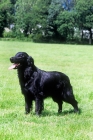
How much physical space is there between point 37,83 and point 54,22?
2409 inches

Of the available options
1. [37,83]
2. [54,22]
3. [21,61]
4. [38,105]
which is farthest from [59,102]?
[54,22]

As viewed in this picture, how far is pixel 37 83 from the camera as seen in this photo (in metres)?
6.75

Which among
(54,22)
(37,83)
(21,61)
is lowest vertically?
(37,83)

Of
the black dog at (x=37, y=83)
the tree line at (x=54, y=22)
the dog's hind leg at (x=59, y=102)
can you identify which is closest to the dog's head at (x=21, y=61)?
the black dog at (x=37, y=83)

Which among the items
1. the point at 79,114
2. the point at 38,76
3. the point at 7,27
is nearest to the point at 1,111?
the point at 38,76

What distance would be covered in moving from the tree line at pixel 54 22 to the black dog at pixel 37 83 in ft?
190

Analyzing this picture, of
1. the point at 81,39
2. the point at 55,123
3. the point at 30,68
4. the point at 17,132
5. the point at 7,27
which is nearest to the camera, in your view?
the point at 17,132

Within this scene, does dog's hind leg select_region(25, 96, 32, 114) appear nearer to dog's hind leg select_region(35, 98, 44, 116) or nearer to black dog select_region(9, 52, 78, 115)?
black dog select_region(9, 52, 78, 115)

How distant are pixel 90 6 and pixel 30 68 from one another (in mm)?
63747

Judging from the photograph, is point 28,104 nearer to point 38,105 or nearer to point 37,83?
point 38,105

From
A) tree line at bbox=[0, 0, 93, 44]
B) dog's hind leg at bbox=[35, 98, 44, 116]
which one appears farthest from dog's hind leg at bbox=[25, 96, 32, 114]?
tree line at bbox=[0, 0, 93, 44]

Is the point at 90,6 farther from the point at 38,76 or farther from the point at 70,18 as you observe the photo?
the point at 38,76

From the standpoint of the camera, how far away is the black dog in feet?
21.7

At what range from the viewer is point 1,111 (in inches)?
285
